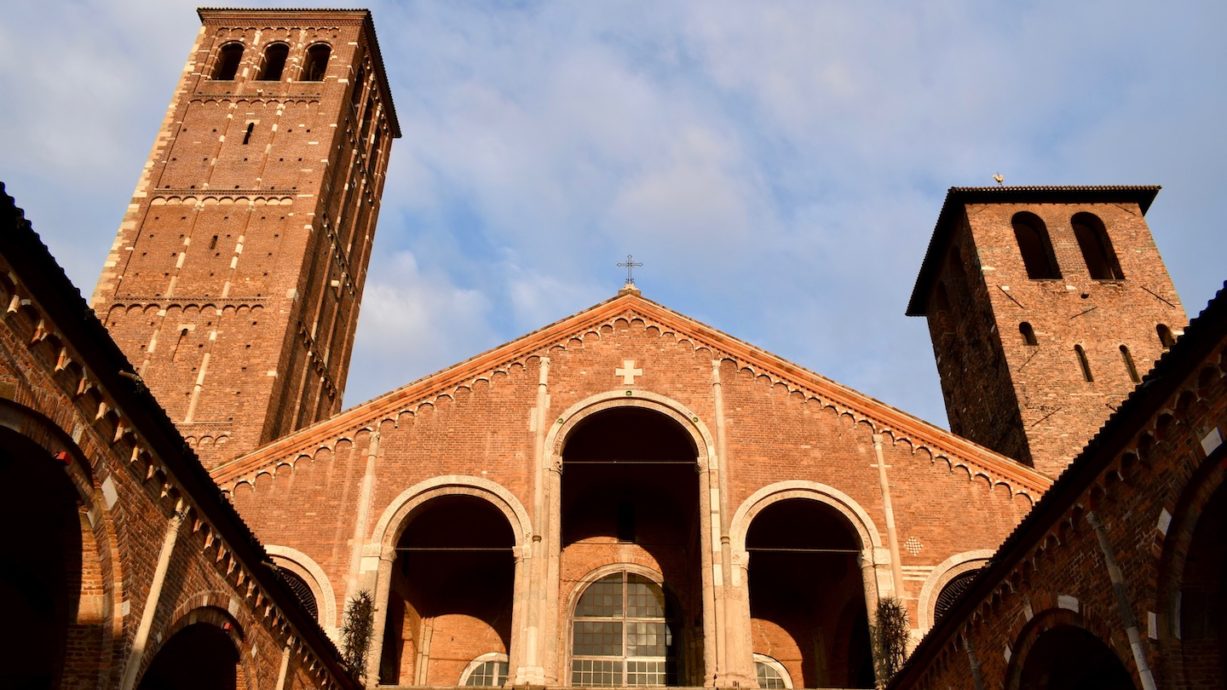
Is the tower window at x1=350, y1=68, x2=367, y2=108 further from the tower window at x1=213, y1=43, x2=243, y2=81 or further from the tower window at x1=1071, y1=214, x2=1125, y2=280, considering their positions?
the tower window at x1=1071, y1=214, x2=1125, y2=280

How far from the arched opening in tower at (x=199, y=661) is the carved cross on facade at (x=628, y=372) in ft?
34.4

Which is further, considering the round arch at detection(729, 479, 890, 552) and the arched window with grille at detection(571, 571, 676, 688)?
the arched window with grille at detection(571, 571, 676, 688)

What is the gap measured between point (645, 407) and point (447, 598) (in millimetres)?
6291

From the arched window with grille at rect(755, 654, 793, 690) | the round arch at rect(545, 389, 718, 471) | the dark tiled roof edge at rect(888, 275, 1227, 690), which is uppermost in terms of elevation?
the round arch at rect(545, 389, 718, 471)

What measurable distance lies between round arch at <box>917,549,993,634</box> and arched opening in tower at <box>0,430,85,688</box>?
13680 millimetres

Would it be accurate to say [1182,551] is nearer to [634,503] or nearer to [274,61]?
[634,503]

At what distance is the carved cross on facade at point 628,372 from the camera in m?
20.7

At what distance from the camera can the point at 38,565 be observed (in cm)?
1081

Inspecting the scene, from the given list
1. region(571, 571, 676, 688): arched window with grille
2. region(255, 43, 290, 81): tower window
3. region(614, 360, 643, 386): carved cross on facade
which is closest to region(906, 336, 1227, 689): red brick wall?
region(614, 360, 643, 386): carved cross on facade

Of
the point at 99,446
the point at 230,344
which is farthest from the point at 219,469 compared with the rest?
the point at 99,446

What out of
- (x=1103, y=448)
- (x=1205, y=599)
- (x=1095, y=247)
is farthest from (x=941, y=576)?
(x=1095, y=247)

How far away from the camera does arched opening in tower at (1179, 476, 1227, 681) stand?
27.5 feet

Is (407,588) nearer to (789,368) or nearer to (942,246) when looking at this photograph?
(789,368)

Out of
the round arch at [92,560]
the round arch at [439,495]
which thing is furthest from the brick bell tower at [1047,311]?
the round arch at [92,560]
